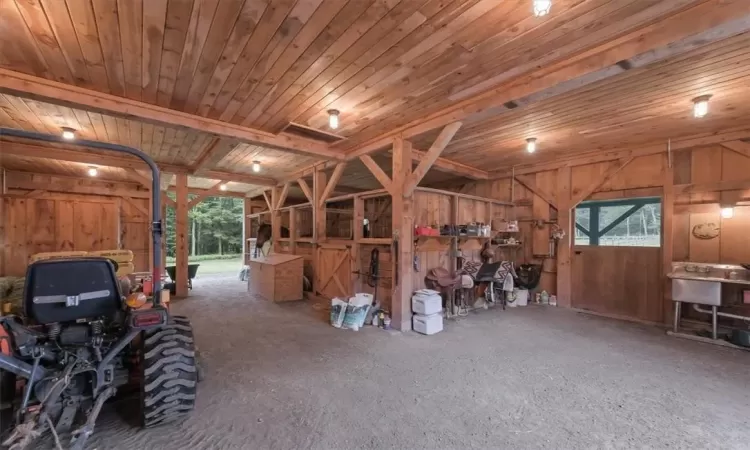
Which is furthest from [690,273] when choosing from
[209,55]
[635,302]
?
[209,55]

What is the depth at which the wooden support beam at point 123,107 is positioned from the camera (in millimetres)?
2775

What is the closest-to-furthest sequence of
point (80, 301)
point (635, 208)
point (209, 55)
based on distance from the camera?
point (80, 301) → point (209, 55) → point (635, 208)

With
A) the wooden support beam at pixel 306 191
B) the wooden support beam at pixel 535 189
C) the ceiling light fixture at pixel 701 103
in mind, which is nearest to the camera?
→ the ceiling light fixture at pixel 701 103

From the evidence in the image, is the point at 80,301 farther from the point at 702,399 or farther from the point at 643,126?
the point at 643,126

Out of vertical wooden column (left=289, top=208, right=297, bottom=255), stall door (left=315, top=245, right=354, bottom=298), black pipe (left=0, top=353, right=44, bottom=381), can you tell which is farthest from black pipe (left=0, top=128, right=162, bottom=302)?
vertical wooden column (left=289, top=208, right=297, bottom=255)

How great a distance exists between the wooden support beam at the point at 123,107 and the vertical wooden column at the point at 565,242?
500 centimetres

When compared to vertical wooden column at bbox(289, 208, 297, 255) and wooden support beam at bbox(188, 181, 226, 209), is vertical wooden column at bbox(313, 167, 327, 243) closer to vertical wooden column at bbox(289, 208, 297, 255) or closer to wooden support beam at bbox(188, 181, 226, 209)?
vertical wooden column at bbox(289, 208, 297, 255)

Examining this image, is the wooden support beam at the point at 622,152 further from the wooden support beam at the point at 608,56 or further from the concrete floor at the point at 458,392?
the wooden support beam at the point at 608,56

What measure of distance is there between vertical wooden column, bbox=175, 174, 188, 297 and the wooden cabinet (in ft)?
5.13

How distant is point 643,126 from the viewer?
418 cm

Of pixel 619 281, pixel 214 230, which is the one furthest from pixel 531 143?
pixel 214 230

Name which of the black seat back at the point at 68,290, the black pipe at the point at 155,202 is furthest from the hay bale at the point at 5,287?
the black pipe at the point at 155,202

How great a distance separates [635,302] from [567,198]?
206 cm

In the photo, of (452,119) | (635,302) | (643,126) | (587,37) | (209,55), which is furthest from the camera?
(635,302)
